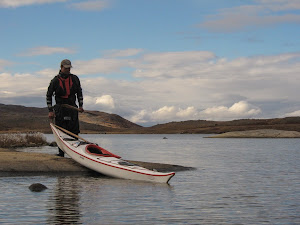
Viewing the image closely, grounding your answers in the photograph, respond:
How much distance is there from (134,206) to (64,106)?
8.06m

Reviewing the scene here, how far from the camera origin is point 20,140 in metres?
36.6

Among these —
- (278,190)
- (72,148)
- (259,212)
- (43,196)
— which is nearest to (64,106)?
(72,148)

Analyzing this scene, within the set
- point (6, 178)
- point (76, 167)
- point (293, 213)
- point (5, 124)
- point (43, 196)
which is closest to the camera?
point (293, 213)

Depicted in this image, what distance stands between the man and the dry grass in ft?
47.6

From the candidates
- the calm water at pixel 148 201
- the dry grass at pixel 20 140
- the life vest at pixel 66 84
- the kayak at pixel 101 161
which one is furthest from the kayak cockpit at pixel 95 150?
the dry grass at pixel 20 140

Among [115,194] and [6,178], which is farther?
[6,178]

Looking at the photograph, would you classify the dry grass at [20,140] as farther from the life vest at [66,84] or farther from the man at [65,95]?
the life vest at [66,84]

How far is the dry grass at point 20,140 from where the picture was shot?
110 feet

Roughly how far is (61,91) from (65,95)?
257 mm

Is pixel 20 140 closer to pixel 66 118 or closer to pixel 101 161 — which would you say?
pixel 66 118

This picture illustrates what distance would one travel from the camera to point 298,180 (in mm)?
18219

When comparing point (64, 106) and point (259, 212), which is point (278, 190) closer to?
point (259, 212)

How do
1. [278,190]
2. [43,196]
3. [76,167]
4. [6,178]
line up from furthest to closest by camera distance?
[76,167] < [6,178] < [278,190] < [43,196]

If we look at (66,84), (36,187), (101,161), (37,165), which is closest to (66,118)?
(66,84)
